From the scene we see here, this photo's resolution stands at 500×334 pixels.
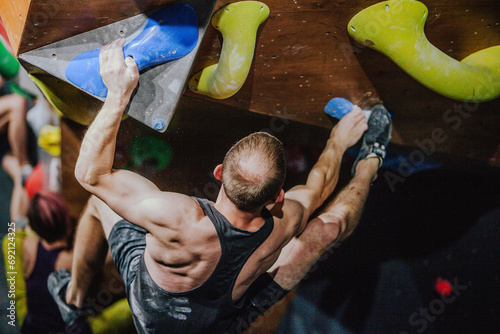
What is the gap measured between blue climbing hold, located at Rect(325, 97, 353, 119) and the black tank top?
0.52 m

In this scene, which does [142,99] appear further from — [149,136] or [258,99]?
[258,99]

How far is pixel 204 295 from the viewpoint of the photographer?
55.1 inches

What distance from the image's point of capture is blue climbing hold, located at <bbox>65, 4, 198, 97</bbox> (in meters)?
1.21

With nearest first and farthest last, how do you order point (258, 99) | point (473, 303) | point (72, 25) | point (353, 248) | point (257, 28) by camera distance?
point (72, 25), point (257, 28), point (258, 99), point (353, 248), point (473, 303)

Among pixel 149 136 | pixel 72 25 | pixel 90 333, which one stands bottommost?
pixel 90 333

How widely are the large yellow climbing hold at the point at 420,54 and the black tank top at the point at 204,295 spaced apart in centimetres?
74

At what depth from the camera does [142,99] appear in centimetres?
126

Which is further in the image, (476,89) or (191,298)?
(476,89)

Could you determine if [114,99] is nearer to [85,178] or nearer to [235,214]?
[85,178]

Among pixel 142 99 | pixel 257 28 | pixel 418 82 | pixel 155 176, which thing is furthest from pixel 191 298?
pixel 418 82

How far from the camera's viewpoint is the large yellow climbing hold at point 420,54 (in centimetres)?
138

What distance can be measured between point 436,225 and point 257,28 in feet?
3.74

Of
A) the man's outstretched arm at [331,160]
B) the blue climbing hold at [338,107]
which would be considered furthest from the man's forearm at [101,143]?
the blue climbing hold at [338,107]

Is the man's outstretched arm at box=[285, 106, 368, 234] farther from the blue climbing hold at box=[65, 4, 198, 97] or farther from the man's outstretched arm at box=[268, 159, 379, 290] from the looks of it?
the blue climbing hold at box=[65, 4, 198, 97]
